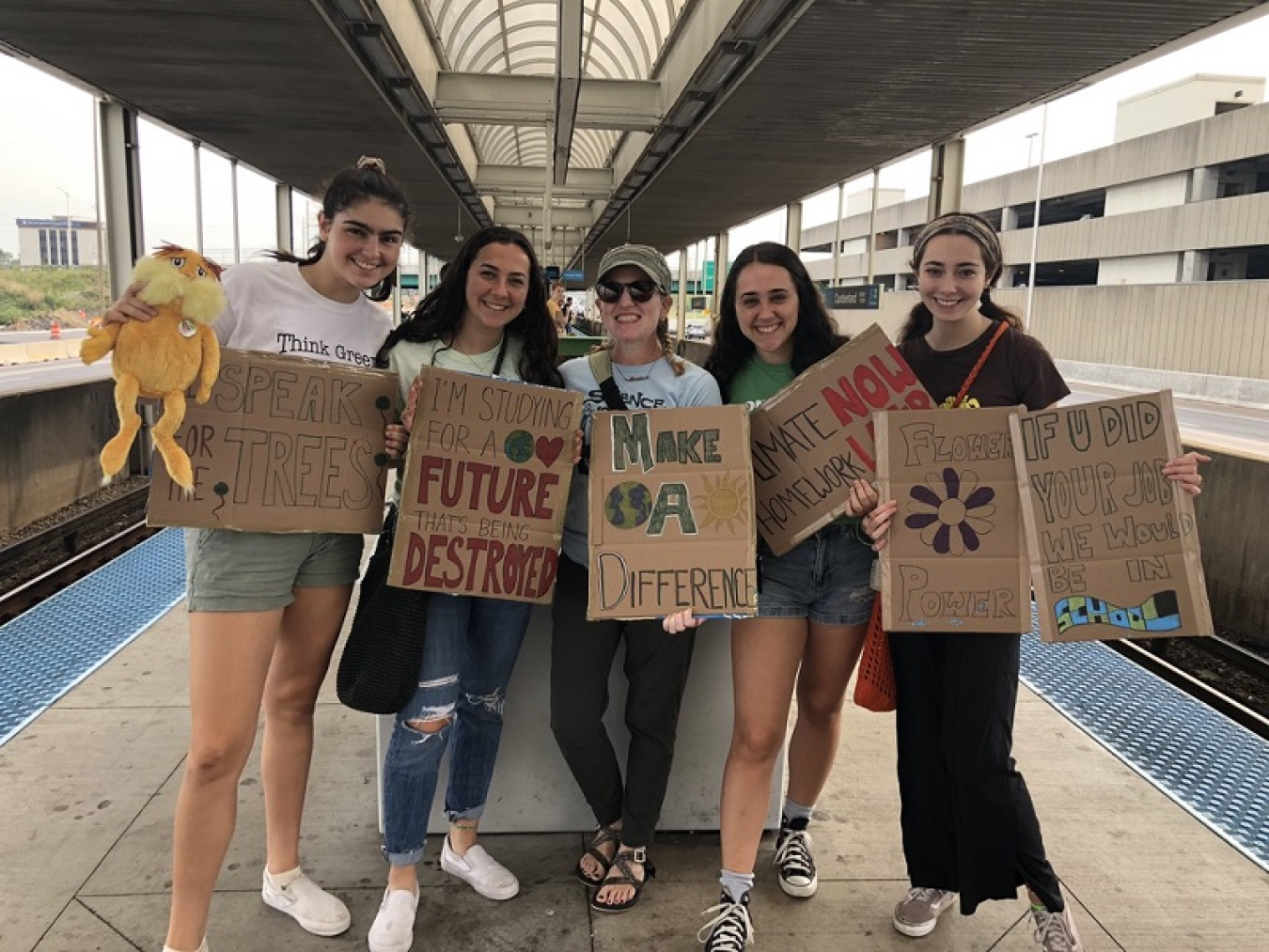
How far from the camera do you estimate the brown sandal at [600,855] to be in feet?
9.40

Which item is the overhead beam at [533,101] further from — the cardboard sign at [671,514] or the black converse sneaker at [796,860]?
the black converse sneaker at [796,860]

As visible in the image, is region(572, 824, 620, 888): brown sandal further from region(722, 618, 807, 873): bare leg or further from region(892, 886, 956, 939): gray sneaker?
region(892, 886, 956, 939): gray sneaker

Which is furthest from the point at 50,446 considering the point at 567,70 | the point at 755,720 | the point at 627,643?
the point at 755,720

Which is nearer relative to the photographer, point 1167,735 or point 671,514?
point 671,514

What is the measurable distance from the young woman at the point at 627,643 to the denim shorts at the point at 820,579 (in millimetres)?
336

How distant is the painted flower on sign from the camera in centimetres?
242

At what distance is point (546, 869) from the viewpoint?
296 centimetres

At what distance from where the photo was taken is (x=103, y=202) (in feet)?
29.5

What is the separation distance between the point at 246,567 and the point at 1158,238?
34.0m

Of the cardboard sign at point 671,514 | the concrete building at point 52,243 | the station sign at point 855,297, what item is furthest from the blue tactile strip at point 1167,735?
the concrete building at point 52,243

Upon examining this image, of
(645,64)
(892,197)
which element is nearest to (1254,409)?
(645,64)

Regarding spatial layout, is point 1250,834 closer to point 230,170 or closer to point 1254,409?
point 230,170

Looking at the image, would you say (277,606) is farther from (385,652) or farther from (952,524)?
(952,524)

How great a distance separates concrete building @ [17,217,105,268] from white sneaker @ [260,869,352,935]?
15978 millimetres
